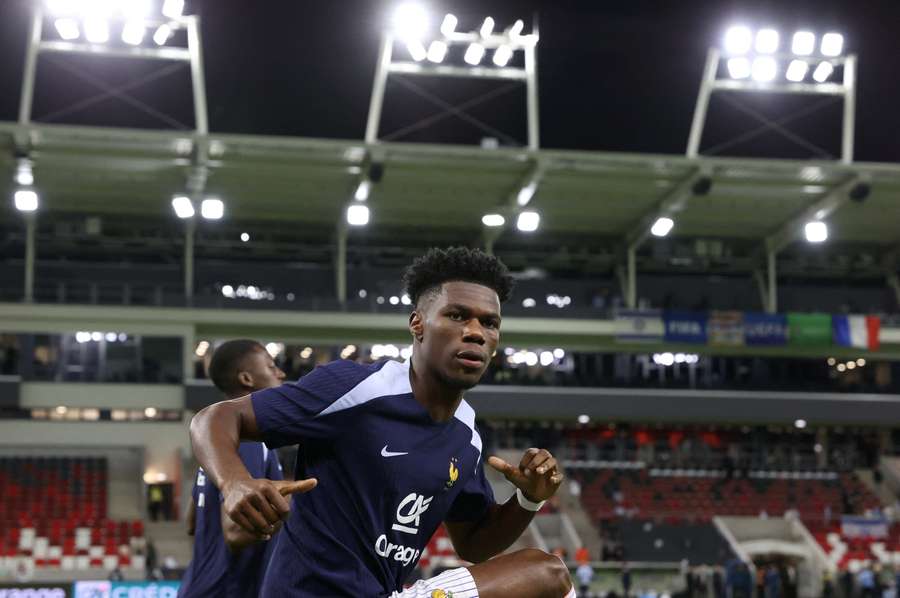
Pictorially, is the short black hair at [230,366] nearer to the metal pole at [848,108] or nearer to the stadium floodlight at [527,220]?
the stadium floodlight at [527,220]

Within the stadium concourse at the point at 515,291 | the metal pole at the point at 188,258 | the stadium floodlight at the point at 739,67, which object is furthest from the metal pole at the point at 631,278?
the metal pole at the point at 188,258

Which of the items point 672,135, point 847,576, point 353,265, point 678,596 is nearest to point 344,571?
point 678,596

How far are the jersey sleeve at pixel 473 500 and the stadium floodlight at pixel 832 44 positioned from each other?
28580mm

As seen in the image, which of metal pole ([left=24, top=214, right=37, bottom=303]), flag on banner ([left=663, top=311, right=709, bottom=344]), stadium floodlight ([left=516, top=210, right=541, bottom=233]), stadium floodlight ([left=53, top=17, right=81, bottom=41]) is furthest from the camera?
flag on banner ([left=663, top=311, right=709, bottom=344])

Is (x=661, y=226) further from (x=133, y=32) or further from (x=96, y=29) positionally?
(x=96, y=29)

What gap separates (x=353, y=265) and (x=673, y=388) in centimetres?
1040

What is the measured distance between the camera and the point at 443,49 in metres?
29.4

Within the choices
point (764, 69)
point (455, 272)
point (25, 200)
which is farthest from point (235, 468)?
point (764, 69)

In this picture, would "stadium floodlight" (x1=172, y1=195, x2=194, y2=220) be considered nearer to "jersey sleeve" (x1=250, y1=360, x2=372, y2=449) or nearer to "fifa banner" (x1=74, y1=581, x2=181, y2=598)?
"fifa banner" (x1=74, y1=581, x2=181, y2=598)

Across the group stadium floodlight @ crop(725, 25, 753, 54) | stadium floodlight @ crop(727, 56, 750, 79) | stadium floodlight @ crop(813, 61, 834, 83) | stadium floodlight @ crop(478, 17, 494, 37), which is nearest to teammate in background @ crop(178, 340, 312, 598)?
stadium floodlight @ crop(478, 17, 494, 37)

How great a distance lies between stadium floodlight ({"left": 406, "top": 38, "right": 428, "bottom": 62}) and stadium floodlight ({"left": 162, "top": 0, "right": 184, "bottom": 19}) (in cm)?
525

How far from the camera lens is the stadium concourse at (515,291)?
29625 millimetres

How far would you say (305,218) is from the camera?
1421 inches

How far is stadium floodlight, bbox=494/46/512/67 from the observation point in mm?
29781
